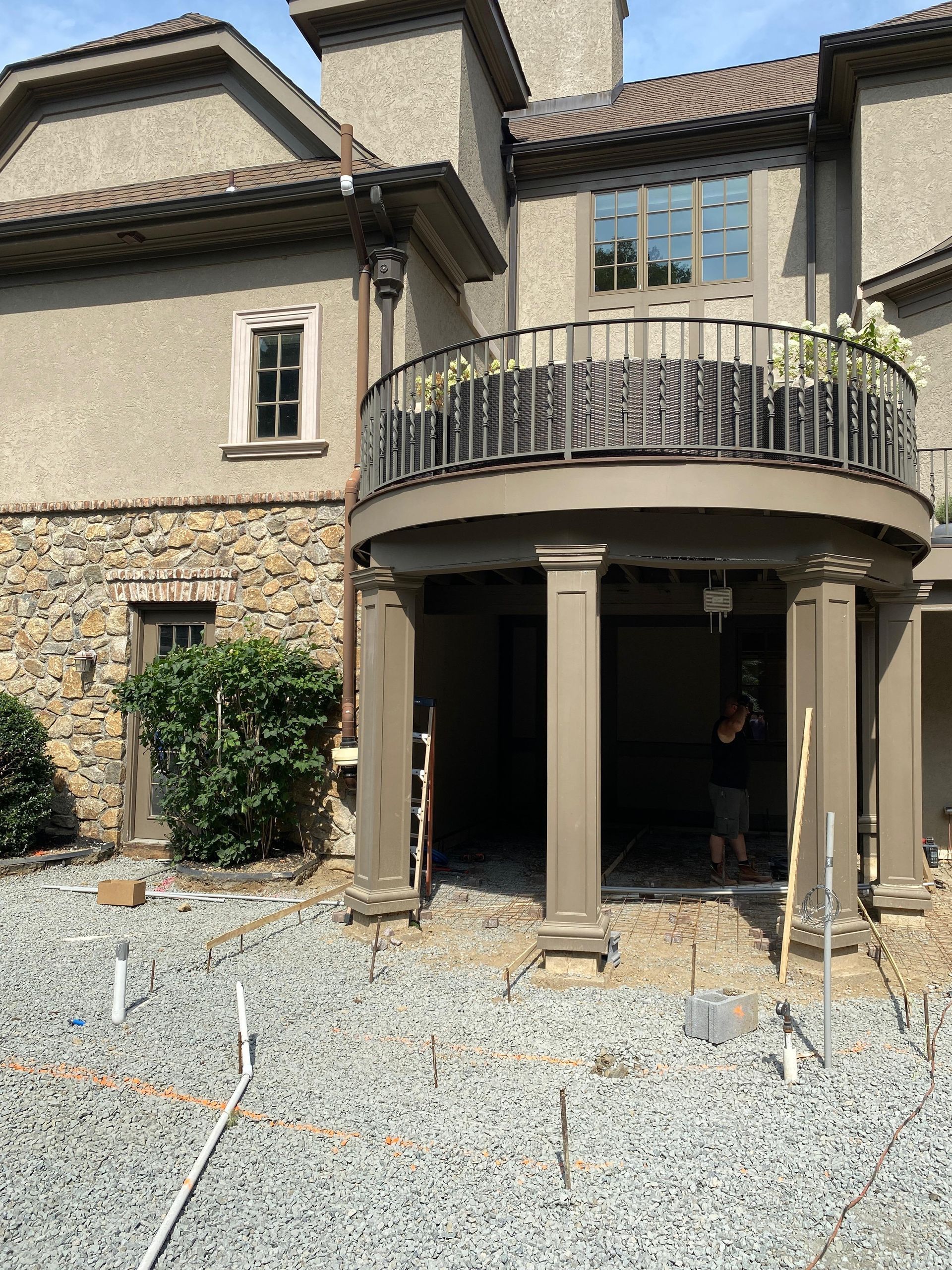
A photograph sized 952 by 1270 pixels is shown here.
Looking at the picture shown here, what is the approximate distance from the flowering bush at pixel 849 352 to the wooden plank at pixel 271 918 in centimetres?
519

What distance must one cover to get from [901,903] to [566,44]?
12408 mm

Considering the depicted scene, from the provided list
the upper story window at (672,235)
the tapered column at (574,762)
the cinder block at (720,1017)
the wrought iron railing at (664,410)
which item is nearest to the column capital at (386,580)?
the wrought iron railing at (664,410)

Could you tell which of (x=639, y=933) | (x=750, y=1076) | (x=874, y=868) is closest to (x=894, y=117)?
(x=874, y=868)

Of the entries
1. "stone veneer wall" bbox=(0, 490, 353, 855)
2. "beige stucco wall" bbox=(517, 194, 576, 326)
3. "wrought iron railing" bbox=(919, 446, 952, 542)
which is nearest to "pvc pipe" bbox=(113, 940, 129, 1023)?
"stone veneer wall" bbox=(0, 490, 353, 855)

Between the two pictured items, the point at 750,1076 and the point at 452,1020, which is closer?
the point at 750,1076

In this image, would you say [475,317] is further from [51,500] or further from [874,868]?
[874,868]

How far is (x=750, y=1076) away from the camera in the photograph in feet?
14.1

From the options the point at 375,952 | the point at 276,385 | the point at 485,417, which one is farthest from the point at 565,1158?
the point at 276,385

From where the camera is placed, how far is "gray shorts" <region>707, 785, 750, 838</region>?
8336mm

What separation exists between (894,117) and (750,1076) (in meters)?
9.72

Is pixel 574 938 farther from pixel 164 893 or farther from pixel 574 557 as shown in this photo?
pixel 164 893

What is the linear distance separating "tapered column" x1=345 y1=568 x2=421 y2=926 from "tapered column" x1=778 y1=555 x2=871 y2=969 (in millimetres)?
2747

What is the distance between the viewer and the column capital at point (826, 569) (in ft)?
19.7

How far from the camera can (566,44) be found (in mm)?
13055
